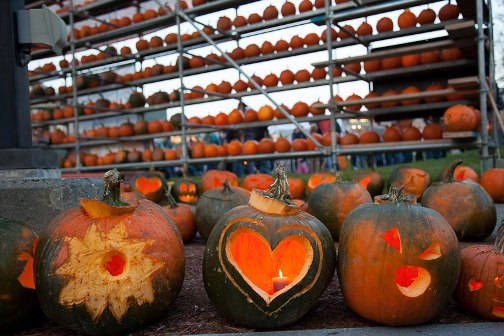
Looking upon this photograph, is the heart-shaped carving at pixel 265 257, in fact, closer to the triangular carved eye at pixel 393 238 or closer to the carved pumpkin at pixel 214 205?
the triangular carved eye at pixel 393 238

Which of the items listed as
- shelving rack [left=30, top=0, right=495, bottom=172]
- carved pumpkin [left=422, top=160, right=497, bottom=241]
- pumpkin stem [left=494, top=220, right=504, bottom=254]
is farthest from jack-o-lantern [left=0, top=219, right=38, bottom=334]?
shelving rack [left=30, top=0, right=495, bottom=172]

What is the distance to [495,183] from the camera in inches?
221

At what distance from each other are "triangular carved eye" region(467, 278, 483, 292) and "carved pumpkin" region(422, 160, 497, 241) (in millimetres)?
1426

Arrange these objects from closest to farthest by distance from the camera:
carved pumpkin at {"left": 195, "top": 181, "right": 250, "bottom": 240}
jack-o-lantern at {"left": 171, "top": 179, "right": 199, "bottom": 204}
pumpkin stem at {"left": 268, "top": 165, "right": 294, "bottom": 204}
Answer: pumpkin stem at {"left": 268, "top": 165, "right": 294, "bottom": 204}, carved pumpkin at {"left": 195, "top": 181, "right": 250, "bottom": 240}, jack-o-lantern at {"left": 171, "top": 179, "right": 199, "bottom": 204}

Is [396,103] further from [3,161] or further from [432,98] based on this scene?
[3,161]

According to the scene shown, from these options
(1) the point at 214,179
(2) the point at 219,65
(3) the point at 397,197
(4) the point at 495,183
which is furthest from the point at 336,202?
(2) the point at 219,65

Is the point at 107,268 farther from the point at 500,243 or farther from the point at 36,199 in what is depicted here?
the point at 500,243

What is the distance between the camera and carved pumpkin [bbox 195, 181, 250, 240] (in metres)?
3.84

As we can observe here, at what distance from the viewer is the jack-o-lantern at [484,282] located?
2.02m

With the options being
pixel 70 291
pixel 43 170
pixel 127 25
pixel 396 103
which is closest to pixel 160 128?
pixel 127 25

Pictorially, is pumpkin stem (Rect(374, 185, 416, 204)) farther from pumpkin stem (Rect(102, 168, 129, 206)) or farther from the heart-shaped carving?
pumpkin stem (Rect(102, 168, 129, 206))

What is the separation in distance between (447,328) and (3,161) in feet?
8.86

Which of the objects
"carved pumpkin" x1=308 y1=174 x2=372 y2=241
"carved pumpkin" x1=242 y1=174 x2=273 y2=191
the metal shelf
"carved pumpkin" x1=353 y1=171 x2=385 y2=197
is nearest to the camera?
"carved pumpkin" x1=308 y1=174 x2=372 y2=241

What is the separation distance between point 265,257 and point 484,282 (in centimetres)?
94
